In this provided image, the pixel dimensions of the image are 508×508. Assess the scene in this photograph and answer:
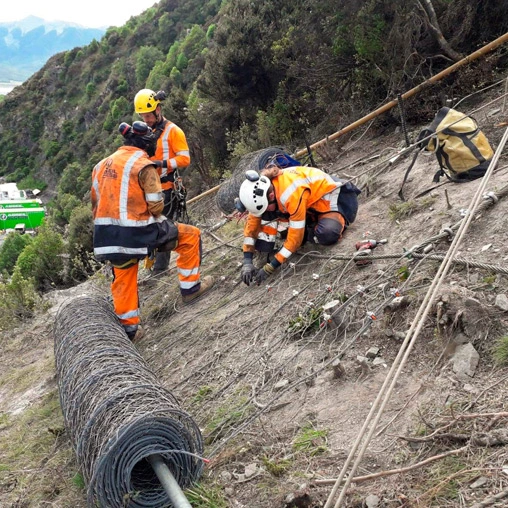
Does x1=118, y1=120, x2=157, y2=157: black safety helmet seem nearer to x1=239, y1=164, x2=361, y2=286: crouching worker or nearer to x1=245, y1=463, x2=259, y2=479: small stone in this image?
x1=239, y1=164, x2=361, y2=286: crouching worker

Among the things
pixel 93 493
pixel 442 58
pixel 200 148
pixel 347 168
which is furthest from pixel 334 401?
pixel 200 148

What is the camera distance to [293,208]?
15.7 feet

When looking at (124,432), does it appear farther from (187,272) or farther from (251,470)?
(187,272)

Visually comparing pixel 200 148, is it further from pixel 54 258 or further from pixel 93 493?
pixel 93 493

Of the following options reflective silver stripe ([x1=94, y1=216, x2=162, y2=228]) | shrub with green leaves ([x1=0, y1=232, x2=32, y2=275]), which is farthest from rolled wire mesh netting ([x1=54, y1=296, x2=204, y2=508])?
shrub with green leaves ([x1=0, y1=232, x2=32, y2=275])

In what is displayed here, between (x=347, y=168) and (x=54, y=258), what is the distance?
9.52 meters

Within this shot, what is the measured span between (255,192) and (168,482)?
8.74 ft

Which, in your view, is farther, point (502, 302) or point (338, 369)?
point (338, 369)

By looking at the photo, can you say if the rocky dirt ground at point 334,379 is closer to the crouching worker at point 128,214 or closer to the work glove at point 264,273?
the work glove at point 264,273

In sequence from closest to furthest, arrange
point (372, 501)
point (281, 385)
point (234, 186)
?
point (372, 501) < point (281, 385) < point (234, 186)

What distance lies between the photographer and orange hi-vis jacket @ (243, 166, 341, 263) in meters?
4.79

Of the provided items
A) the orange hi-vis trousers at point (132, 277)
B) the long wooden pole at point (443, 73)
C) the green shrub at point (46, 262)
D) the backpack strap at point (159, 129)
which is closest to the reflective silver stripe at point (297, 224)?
the orange hi-vis trousers at point (132, 277)

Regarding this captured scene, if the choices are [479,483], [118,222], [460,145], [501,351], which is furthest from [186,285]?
[479,483]

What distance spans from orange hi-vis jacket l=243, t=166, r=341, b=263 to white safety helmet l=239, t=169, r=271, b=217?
13 cm
